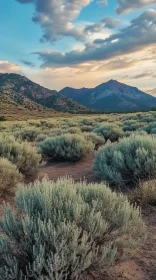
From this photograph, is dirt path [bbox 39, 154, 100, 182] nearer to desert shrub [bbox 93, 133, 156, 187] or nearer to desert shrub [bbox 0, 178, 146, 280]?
desert shrub [bbox 93, 133, 156, 187]

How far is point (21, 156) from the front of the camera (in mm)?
10008

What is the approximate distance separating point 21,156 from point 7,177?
2263 mm

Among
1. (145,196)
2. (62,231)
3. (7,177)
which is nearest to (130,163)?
(145,196)

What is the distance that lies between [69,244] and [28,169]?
697 cm

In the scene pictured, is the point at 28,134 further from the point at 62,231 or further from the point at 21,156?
the point at 62,231

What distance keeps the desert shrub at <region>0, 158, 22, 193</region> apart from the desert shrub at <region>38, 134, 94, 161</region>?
4.50 m

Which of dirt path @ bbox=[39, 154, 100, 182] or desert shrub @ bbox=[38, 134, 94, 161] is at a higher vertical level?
desert shrub @ bbox=[38, 134, 94, 161]

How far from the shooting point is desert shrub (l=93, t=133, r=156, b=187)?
7.80 m

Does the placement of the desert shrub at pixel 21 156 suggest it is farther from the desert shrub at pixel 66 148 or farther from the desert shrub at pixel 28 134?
the desert shrub at pixel 28 134

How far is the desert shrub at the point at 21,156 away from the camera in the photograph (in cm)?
1002

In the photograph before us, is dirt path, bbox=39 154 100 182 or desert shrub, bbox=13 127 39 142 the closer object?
dirt path, bbox=39 154 100 182

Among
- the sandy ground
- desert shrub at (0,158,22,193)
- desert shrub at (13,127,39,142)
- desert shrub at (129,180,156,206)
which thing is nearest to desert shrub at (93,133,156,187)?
desert shrub at (129,180,156,206)

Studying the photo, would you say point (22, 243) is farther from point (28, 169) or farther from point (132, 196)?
point (28, 169)

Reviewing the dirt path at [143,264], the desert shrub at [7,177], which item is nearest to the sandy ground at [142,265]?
the dirt path at [143,264]
